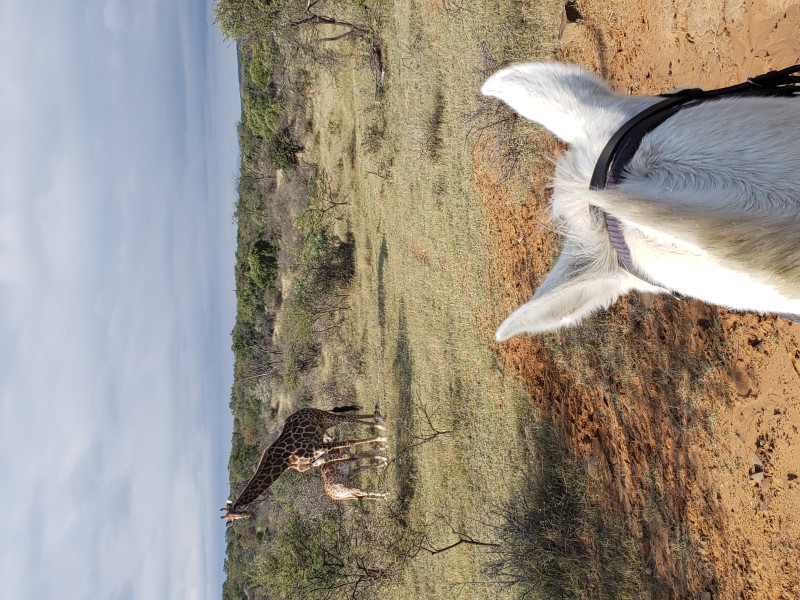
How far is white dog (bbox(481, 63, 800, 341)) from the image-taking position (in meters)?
1.04

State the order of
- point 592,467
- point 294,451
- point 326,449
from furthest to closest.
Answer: point 326,449
point 294,451
point 592,467

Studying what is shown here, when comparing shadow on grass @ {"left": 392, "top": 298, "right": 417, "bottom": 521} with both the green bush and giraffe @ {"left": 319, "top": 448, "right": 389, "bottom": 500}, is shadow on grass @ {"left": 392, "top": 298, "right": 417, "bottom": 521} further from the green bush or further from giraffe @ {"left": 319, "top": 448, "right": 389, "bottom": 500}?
the green bush

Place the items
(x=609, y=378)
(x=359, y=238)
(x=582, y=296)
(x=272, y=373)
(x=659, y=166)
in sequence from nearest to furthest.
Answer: (x=659, y=166)
(x=582, y=296)
(x=609, y=378)
(x=359, y=238)
(x=272, y=373)

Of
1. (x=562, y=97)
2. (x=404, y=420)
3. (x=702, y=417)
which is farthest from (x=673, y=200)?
(x=404, y=420)

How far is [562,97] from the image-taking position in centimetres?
178

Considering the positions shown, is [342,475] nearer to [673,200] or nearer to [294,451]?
[294,451]

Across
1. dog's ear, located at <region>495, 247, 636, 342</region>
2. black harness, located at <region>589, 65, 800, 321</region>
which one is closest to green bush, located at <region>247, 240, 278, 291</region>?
dog's ear, located at <region>495, 247, 636, 342</region>

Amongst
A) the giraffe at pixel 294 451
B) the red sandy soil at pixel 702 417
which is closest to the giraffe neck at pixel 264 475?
the giraffe at pixel 294 451

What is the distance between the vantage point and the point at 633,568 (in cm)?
411

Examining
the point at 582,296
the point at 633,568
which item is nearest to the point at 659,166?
the point at 582,296

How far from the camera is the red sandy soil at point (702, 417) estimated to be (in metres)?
3.27

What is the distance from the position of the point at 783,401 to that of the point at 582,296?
2552mm

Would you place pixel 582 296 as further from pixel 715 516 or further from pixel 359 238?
pixel 359 238

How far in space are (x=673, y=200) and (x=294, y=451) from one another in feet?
24.5
